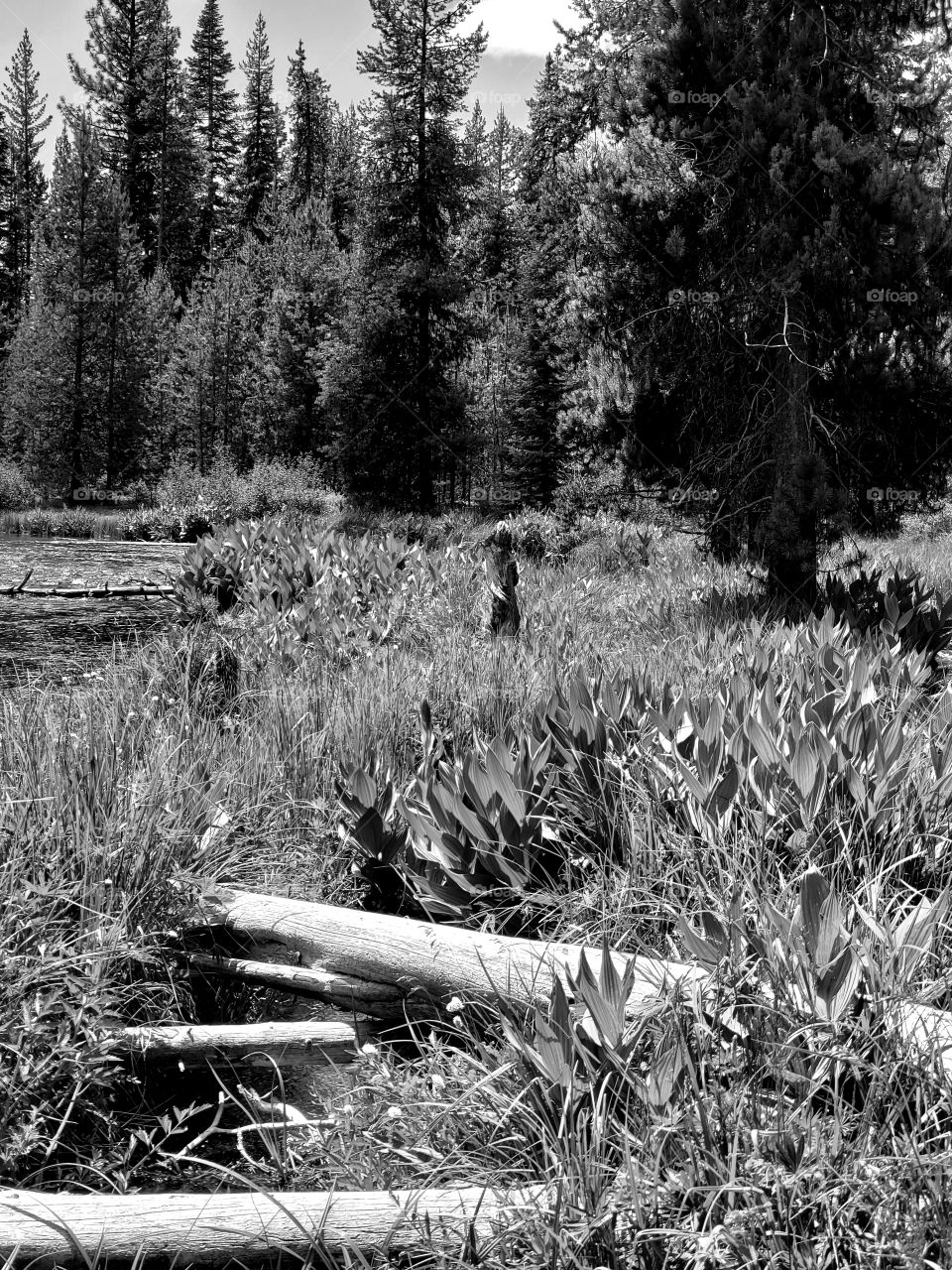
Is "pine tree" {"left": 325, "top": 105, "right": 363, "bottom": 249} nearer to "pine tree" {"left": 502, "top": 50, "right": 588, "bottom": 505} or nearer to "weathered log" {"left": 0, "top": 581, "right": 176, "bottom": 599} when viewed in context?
"pine tree" {"left": 502, "top": 50, "right": 588, "bottom": 505}

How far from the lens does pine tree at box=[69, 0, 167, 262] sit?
41.2 metres

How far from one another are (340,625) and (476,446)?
16.6 metres

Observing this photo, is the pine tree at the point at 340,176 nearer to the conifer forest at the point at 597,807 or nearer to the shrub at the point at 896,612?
the conifer forest at the point at 597,807

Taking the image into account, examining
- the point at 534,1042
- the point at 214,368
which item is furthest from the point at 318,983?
the point at 214,368

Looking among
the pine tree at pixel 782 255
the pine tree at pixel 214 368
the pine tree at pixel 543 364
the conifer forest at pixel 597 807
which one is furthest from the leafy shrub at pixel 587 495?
the pine tree at pixel 214 368

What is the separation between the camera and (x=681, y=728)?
367 centimetres

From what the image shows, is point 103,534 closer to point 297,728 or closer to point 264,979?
point 297,728

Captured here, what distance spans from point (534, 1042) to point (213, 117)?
184 ft

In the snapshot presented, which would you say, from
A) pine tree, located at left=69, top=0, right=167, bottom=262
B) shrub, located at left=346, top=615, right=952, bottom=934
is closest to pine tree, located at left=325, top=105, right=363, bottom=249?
pine tree, located at left=69, top=0, right=167, bottom=262

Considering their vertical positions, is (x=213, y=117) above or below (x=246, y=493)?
above

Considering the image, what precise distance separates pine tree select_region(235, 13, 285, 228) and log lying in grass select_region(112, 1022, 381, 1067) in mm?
53245

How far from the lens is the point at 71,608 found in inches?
431

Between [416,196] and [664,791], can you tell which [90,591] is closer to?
[664,791]

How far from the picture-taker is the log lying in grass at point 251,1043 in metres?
2.51
